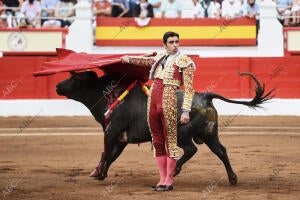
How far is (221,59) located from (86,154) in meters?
6.25

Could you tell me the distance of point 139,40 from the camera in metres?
17.6

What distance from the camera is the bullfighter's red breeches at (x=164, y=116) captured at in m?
7.29

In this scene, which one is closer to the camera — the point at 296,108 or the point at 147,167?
the point at 147,167

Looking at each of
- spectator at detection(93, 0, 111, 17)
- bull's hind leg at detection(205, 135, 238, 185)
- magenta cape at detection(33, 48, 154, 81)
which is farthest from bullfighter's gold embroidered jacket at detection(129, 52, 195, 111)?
spectator at detection(93, 0, 111, 17)

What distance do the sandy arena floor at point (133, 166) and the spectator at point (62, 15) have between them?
3573mm

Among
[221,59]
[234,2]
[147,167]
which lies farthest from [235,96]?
[147,167]

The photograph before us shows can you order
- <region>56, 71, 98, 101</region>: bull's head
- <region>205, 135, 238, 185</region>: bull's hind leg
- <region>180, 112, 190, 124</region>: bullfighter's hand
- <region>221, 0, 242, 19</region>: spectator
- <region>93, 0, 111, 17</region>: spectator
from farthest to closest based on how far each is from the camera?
1. <region>93, 0, 111, 17</region>: spectator
2. <region>221, 0, 242, 19</region>: spectator
3. <region>56, 71, 98, 101</region>: bull's head
4. <region>205, 135, 238, 185</region>: bull's hind leg
5. <region>180, 112, 190, 124</region>: bullfighter's hand

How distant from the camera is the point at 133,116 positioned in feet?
25.8

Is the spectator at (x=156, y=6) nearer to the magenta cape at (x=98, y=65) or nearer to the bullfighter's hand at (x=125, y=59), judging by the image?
the magenta cape at (x=98, y=65)

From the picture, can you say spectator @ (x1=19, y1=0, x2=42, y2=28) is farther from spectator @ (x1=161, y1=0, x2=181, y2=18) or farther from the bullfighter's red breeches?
the bullfighter's red breeches

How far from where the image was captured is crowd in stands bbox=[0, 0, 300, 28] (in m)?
17.2

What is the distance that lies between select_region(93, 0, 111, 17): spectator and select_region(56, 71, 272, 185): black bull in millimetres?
9453

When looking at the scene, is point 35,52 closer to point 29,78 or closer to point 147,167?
point 29,78

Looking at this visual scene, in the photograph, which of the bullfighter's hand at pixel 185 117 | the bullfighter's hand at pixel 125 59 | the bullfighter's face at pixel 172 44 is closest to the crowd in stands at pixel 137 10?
the bullfighter's hand at pixel 125 59
